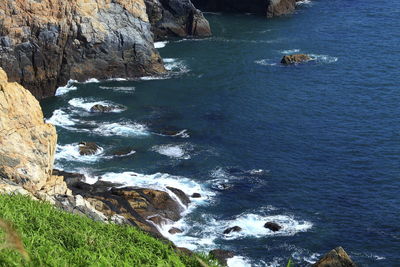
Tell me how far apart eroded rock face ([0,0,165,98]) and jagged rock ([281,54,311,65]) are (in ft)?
62.4

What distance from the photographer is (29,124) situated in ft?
153

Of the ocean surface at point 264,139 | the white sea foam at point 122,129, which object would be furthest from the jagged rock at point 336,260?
the white sea foam at point 122,129

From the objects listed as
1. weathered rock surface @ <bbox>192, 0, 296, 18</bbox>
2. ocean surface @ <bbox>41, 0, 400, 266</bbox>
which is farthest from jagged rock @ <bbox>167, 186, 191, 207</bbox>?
weathered rock surface @ <bbox>192, 0, 296, 18</bbox>

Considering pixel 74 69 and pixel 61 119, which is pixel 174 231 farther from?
pixel 74 69

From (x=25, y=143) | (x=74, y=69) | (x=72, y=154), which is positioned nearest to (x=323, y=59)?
(x=74, y=69)

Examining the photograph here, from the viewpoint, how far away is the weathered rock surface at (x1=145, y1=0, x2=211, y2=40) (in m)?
113

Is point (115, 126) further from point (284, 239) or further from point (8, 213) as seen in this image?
point (8, 213)

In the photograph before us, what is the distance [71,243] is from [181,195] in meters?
36.2

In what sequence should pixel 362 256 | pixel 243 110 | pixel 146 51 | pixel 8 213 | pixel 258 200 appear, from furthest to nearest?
pixel 146 51 < pixel 243 110 < pixel 258 200 < pixel 362 256 < pixel 8 213

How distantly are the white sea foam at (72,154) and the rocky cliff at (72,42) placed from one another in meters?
16.8

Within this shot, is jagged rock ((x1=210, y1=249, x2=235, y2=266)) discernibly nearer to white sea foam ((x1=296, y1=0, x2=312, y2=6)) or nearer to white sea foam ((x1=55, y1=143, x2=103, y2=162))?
white sea foam ((x1=55, y1=143, x2=103, y2=162))

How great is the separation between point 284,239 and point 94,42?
46853 millimetres

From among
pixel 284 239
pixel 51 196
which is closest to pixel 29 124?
pixel 51 196

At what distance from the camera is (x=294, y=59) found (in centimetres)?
9994
